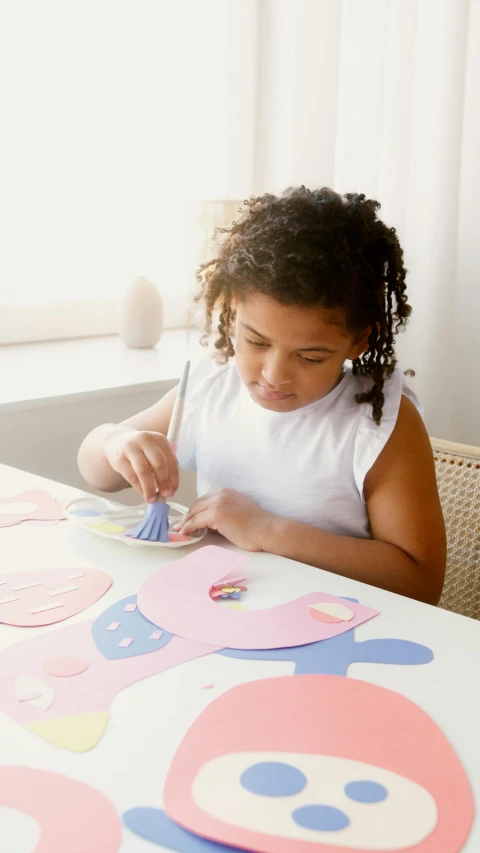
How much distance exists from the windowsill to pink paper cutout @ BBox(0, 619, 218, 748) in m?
0.76

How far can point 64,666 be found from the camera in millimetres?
604

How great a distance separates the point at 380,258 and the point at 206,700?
1.93 ft

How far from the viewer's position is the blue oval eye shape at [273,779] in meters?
0.47

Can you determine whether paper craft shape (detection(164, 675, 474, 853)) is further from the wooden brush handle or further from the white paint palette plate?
the wooden brush handle

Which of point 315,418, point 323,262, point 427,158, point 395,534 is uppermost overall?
point 427,158

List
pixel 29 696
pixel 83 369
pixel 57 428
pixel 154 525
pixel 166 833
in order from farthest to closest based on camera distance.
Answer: pixel 83 369 < pixel 57 428 < pixel 154 525 < pixel 29 696 < pixel 166 833

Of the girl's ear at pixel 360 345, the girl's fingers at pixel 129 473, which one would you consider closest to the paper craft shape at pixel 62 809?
the girl's fingers at pixel 129 473

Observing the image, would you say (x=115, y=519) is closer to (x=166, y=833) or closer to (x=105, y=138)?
(x=166, y=833)

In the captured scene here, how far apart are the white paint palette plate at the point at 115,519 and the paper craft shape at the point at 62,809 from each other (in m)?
0.37

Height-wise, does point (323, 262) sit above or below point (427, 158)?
below

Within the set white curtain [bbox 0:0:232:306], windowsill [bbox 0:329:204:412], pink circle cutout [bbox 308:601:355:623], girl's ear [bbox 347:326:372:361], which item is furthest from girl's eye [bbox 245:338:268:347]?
white curtain [bbox 0:0:232:306]

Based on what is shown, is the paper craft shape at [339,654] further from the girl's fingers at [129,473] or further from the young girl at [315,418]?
the girl's fingers at [129,473]

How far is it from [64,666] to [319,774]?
21 centimetres

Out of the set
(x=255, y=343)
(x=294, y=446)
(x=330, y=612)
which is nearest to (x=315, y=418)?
(x=294, y=446)
